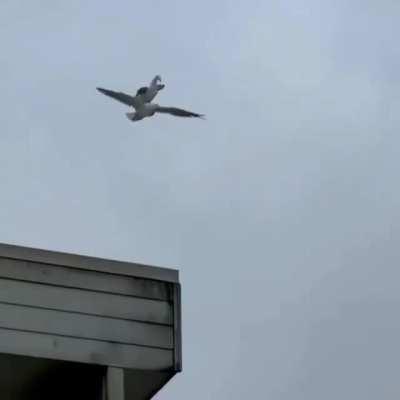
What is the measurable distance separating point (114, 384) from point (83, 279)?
3.13 feet

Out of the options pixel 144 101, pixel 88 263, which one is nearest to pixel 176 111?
pixel 144 101

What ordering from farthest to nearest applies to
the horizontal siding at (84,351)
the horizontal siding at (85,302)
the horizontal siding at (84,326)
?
the horizontal siding at (85,302)
the horizontal siding at (84,326)
the horizontal siding at (84,351)

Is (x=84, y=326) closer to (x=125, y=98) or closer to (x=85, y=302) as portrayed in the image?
(x=85, y=302)

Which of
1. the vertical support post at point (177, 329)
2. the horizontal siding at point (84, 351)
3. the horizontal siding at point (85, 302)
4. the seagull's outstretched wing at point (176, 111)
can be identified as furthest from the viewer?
the seagull's outstretched wing at point (176, 111)

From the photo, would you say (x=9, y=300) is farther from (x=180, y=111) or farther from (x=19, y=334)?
(x=180, y=111)

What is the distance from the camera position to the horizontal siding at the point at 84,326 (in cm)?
1199

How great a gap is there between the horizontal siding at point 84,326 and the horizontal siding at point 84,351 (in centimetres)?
5

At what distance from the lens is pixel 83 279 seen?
1238 cm

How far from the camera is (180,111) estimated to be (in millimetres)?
19766

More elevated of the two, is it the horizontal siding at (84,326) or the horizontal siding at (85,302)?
the horizontal siding at (85,302)

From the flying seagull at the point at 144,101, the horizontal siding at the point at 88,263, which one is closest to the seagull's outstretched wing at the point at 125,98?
the flying seagull at the point at 144,101

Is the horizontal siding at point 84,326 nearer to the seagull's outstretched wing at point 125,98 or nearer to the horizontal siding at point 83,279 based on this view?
the horizontal siding at point 83,279

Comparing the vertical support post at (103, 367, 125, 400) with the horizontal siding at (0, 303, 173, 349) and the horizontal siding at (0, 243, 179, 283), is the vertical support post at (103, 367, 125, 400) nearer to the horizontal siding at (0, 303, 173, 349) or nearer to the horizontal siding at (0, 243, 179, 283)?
the horizontal siding at (0, 303, 173, 349)

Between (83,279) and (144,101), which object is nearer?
(83,279)
